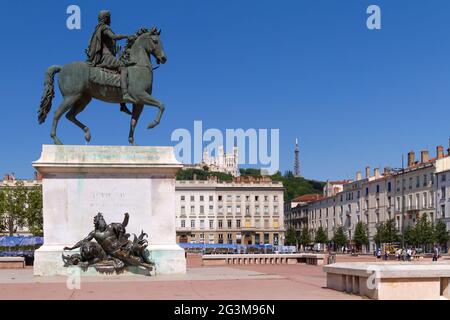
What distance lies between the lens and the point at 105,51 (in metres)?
24.8

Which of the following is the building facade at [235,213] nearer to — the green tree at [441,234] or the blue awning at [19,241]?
the green tree at [441,234]

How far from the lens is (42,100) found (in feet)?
81.1

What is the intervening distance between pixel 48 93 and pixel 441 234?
7522cm

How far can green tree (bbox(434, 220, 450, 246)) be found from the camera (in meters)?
91.4

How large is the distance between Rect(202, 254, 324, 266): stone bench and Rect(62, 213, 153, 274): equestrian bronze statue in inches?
614

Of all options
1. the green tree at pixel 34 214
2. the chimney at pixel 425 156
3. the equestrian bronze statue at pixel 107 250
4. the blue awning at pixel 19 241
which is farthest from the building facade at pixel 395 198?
the equestrian bronze statue at pixel 107 250

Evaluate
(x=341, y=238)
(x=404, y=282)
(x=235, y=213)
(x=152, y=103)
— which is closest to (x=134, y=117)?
(x=152, y=103)

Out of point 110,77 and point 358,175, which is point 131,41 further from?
point 358,175

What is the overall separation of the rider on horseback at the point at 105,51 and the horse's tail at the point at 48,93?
1.23 metres

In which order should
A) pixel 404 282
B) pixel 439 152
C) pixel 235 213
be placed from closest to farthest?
pixel 404 282, pixel 439 152, pixel 235 213

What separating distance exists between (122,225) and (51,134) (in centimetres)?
415

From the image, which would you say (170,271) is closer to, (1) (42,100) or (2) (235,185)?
(1) (42,100)

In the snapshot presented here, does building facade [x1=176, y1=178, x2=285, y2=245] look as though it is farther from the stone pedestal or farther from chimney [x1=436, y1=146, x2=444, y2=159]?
the stone pedestal

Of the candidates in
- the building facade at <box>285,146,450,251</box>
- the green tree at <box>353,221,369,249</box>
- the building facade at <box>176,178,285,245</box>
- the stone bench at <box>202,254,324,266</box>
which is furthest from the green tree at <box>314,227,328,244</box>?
the stone bench at <box>202,254,324,266</box>
